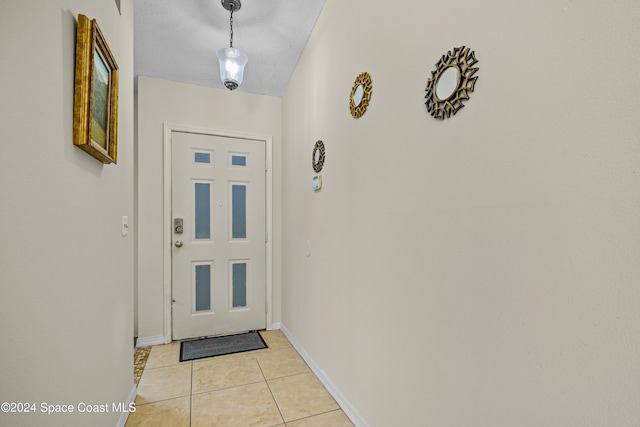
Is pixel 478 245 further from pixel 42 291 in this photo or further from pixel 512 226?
pixel 42 291

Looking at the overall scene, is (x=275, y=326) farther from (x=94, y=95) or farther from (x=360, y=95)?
(x=94, y=95)

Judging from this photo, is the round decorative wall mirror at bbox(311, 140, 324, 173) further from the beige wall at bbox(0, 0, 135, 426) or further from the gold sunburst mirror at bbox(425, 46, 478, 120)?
the beige wall at bbox(0, 0, 135, 426)

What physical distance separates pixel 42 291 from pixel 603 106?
4.73ft

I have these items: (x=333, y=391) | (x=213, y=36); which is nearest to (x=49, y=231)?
(x=333, y=391)

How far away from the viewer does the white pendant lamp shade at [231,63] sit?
2104mm

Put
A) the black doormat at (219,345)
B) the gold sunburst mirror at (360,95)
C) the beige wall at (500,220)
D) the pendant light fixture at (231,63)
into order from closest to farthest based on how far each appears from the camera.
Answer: the beige wall at (500,220) < the gold sunburst mirror at (360,95) < the pendant light fixture at (231,63) < the black doormat at (219,345)

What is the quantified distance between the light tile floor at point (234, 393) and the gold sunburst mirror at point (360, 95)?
174cm

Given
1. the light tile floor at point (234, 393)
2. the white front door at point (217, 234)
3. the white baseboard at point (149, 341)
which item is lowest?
the light tile floor at point (234, 393)

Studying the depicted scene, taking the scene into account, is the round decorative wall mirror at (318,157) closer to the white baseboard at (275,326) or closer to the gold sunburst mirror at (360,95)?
the gold sunburst mirror at (360,95)

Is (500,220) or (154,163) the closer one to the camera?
(500,220)

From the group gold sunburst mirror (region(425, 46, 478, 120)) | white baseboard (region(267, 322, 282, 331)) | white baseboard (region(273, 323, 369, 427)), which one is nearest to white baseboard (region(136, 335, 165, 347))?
white baseboard (region(267, 322, 282, 331))

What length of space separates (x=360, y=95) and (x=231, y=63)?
1177 mm

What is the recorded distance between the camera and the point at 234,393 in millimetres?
1902

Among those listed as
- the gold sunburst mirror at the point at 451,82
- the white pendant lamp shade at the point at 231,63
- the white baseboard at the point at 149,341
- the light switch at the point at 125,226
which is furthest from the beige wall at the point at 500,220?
the white baseboard at the point at 149,341
